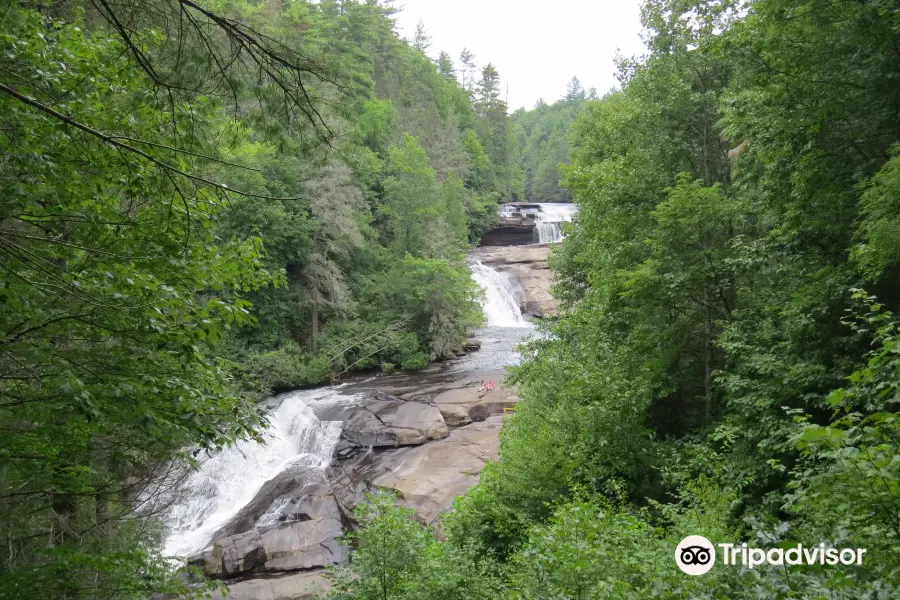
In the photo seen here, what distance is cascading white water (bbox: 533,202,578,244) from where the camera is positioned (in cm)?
4109

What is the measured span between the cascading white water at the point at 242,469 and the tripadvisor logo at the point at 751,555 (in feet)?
26.9

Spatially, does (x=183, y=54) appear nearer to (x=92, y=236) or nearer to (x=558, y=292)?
(x=92, y=236)

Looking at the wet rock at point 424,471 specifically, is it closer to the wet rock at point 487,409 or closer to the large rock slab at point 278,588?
the wet rock at point 487,409

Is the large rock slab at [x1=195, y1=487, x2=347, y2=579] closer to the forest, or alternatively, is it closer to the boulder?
the forest

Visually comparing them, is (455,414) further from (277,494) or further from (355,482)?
(277,494)

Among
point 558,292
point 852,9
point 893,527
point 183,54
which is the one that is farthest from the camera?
point 558,292

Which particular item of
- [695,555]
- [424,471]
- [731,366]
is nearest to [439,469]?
[424,471]

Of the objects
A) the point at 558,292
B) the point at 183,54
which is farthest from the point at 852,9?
the point at 558,292

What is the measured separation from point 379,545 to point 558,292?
14569 mm

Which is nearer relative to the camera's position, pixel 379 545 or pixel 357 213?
pixel 379 545

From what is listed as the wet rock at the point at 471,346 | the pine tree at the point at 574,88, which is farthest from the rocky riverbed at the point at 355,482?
the pine tree at the point at 574,88

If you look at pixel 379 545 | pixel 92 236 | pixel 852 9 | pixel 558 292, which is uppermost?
pixel 852 9

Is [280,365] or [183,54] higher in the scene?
[183,54]

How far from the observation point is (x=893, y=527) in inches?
128
